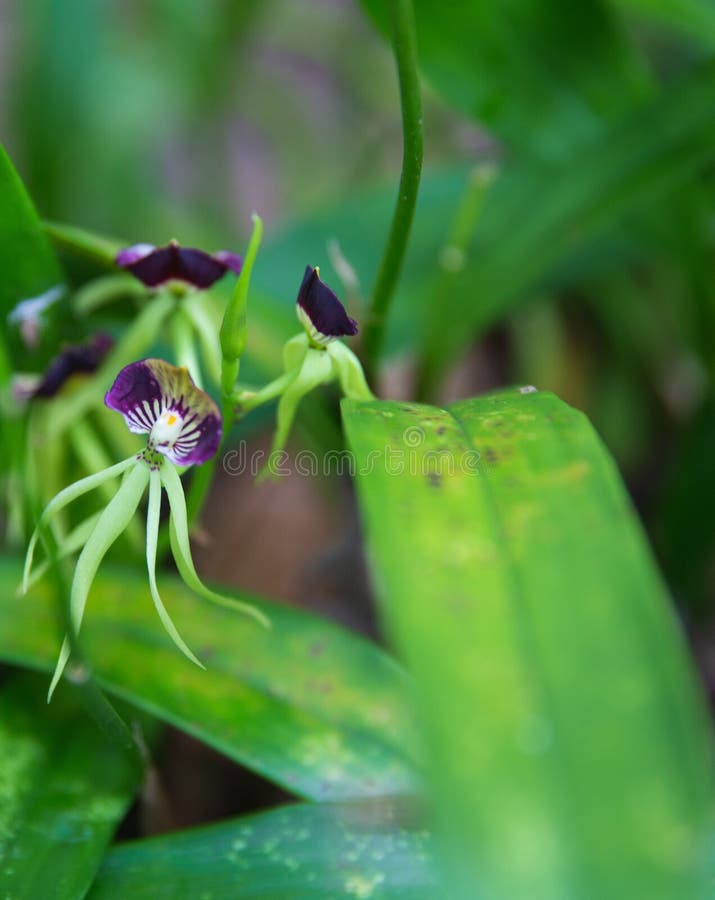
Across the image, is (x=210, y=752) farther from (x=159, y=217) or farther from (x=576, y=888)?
(x=159, y=217)

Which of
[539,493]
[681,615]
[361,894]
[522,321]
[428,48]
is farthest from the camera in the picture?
[522,321]

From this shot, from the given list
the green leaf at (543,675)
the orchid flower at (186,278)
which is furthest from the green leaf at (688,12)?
the green leaf at (543,675)

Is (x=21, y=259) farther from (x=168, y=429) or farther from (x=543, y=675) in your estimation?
(x=543, y=675)

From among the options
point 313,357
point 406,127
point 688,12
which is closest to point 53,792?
point 313,357

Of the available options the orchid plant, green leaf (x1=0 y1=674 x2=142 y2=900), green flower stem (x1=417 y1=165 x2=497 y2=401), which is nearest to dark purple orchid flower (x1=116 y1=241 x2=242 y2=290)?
→ the orchid plant

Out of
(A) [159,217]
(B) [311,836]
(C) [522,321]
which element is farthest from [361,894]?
(A) [159,217]
